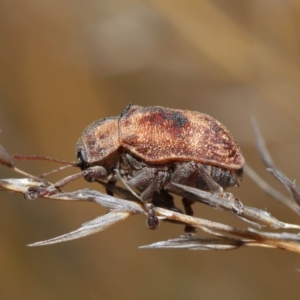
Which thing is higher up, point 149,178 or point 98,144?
point 98,144

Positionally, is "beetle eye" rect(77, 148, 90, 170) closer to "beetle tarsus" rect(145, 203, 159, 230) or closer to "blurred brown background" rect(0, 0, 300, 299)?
"beetle tarsus" rect(145, 203, 159, 230)

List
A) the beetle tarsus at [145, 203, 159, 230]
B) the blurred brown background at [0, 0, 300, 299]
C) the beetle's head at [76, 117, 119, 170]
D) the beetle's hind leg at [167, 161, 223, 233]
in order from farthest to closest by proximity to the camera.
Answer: the blurred brown background at [0, 0, 300, 299]
the beetle's head at [76, 117, 119, 170]
the beetle's hind leg at [167, 161, 223, 233]
the beetle tarsus at [145, 203, 159, 230]

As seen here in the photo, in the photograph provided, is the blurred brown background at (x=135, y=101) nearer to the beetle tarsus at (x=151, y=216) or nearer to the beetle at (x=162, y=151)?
the beetle at (x=162, y=151)

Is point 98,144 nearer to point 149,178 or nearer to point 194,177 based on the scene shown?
point 149,178

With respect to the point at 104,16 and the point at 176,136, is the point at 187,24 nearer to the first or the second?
the point at 104,16

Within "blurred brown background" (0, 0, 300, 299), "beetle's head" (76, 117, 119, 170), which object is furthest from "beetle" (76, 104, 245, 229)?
"blurred brown background" (0, 0, 300, 299)

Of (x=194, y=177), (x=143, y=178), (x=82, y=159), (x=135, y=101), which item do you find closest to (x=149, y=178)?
(x=143, y=178)
